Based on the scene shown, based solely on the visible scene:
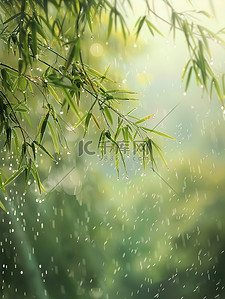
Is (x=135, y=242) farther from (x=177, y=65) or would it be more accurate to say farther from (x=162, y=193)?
(x=177, y=65)

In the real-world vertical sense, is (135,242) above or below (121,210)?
below

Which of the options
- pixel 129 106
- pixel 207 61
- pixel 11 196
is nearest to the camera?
pixel 207 61

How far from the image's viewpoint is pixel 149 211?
4.34 m

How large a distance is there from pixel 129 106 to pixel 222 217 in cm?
133

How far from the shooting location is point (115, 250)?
427 centimetres

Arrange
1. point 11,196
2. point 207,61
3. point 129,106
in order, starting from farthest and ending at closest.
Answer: point 129,106, point 11,196, point 207,61

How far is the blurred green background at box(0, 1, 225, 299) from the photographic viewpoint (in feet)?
13.5

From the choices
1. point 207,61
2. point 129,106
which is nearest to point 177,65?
point 129,106

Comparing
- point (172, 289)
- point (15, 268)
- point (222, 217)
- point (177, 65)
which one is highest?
point (177, 65)

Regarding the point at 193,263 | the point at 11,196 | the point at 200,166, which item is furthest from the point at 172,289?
the point at 11,196

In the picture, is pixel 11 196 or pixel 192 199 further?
pixel 192 199

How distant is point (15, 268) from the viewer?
397 cm

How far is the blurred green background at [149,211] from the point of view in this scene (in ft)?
13.5

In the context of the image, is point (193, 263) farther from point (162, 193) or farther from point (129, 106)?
point (129, 106)
